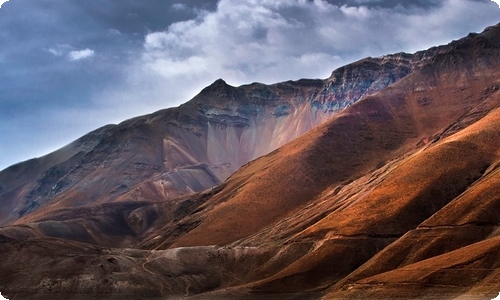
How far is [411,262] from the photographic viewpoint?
130875mm

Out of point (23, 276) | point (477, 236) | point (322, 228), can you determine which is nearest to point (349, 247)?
point (322, 228)

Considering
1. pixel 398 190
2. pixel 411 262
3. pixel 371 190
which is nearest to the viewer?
pixel 411 262

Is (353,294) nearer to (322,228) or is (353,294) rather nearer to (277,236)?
(322,228)

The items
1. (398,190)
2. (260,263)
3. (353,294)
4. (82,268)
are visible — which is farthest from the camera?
(398,190)

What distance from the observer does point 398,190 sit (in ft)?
592

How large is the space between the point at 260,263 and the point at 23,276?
6102 centimetres

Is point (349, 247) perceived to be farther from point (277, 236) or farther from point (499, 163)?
point (499, 163)

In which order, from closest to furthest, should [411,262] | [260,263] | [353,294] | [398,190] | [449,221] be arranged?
1. [353,294]
2. [411,262]
3. [449,221]
4. [260,263]
5. [398,190]

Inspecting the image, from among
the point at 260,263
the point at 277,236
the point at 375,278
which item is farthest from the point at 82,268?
the point at 375,278

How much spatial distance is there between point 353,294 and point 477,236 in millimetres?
35634

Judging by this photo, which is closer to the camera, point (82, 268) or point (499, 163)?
point (82, 268)

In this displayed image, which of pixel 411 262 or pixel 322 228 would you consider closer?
pixel 411 262

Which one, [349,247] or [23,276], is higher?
[23,276]

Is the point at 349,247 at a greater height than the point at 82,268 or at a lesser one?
lesser
